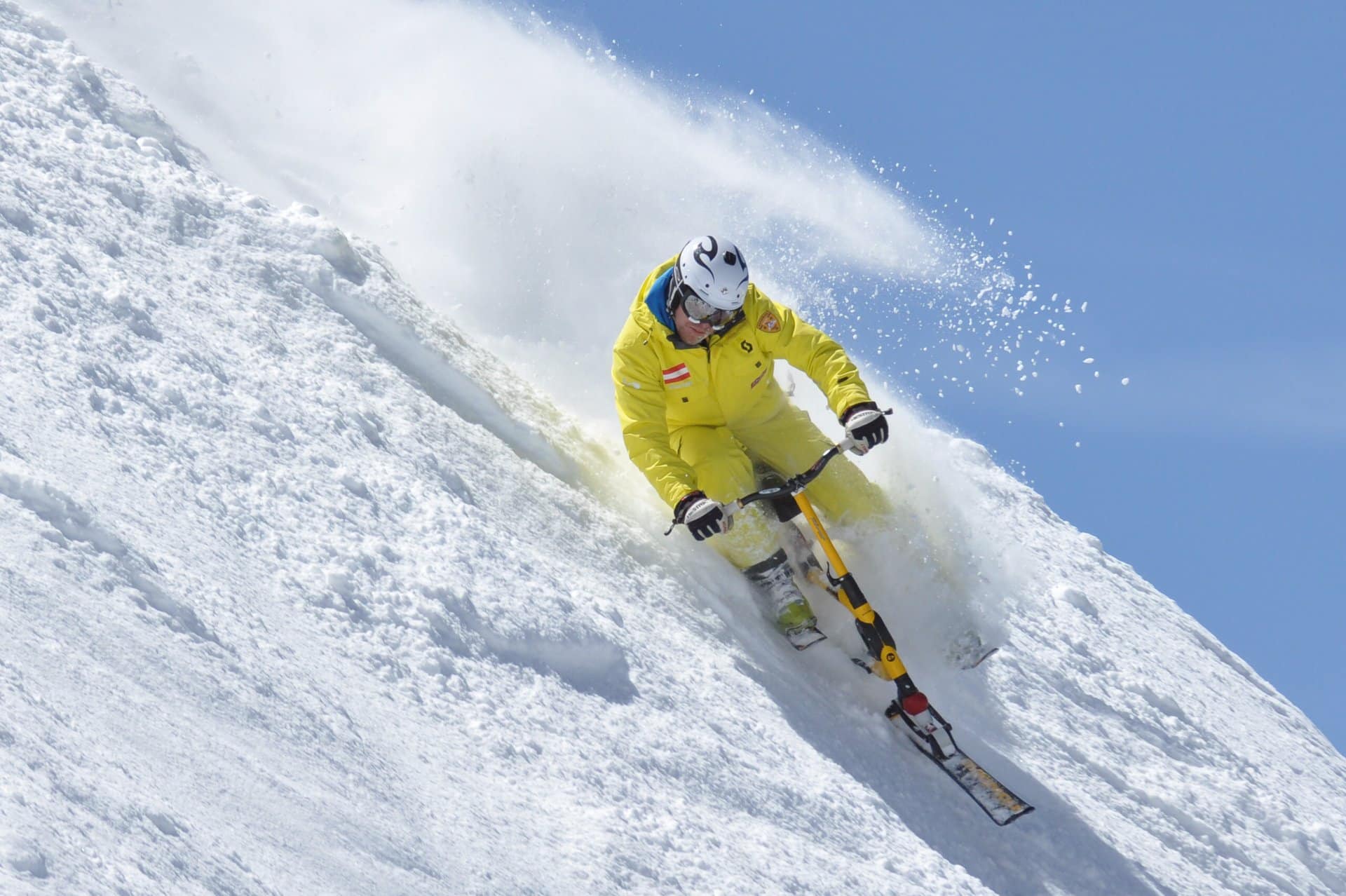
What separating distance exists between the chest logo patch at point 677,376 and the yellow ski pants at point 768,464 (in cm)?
35

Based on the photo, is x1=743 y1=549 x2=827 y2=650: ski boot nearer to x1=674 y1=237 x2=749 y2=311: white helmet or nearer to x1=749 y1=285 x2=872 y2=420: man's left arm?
x1=749 y1=285 x2=872 y2=420: man's left arm

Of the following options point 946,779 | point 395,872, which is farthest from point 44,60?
point 946,779

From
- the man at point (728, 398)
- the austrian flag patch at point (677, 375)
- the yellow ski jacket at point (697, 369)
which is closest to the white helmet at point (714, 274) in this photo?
the man at point (728, 398)

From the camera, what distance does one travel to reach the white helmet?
7523mm

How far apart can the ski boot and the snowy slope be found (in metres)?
0.13

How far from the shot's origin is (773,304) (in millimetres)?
8125

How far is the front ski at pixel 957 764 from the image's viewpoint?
7.19 meters

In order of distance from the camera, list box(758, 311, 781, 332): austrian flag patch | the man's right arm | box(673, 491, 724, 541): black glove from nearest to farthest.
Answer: box(673, 491, 724, 541): black glove, the man's right arm, box(758, 311, 781, 332): austrian flag patch

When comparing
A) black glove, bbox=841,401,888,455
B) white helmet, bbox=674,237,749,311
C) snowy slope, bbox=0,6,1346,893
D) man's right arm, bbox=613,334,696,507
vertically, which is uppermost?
white helmet, bbox=674,237,749,311

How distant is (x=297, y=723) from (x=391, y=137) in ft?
29.7

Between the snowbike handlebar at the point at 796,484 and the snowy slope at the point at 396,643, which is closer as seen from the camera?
the snowy slope at the point at 396,643

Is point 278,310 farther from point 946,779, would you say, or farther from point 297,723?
point 946,779

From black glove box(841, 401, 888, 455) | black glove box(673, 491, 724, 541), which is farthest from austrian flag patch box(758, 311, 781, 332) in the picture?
black glove box(673, 491, 724, 541)

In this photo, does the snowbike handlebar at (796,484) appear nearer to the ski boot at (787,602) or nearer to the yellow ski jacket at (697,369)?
the yellow ski jacket at (697,369)
